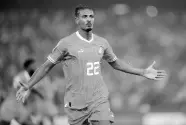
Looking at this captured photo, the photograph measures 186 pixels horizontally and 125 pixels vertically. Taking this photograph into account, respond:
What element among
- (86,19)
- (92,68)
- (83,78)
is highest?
(86,19)

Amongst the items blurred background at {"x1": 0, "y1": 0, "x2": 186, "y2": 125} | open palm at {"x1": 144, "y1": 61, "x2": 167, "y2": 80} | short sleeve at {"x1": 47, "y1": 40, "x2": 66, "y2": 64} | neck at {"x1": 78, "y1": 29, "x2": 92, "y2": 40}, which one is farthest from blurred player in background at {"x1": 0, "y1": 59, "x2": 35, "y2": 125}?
blurred background at {"x1": 0, "y1": 0, "x2": 186, "y2": 125}

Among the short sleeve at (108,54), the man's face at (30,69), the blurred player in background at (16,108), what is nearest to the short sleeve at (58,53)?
the short sleeve at (108,54)

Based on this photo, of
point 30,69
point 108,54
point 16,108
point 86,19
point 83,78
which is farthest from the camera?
point 30,69

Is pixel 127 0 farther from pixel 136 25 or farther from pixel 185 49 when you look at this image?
pixel 185 49

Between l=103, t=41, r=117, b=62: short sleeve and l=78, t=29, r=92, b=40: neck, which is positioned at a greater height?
l=78, t=29, r=92, b=40: neck

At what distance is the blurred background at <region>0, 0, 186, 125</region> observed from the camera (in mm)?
15711

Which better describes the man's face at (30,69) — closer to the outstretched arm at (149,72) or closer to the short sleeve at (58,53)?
the outstretched arm at (149,72)

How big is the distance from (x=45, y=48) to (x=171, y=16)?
17.3 ft

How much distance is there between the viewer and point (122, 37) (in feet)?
56.7

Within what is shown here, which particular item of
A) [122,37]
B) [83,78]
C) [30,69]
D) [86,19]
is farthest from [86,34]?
[122,37]

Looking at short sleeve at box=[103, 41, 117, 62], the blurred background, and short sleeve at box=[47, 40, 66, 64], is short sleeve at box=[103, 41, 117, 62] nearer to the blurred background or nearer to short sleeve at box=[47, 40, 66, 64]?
short sleeve at box=[47, 40, 66, 64]

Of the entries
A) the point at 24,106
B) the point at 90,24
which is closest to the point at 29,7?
the point at 24,106

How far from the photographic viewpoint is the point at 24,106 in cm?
862

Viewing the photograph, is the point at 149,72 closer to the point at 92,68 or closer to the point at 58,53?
the point at 92,68
